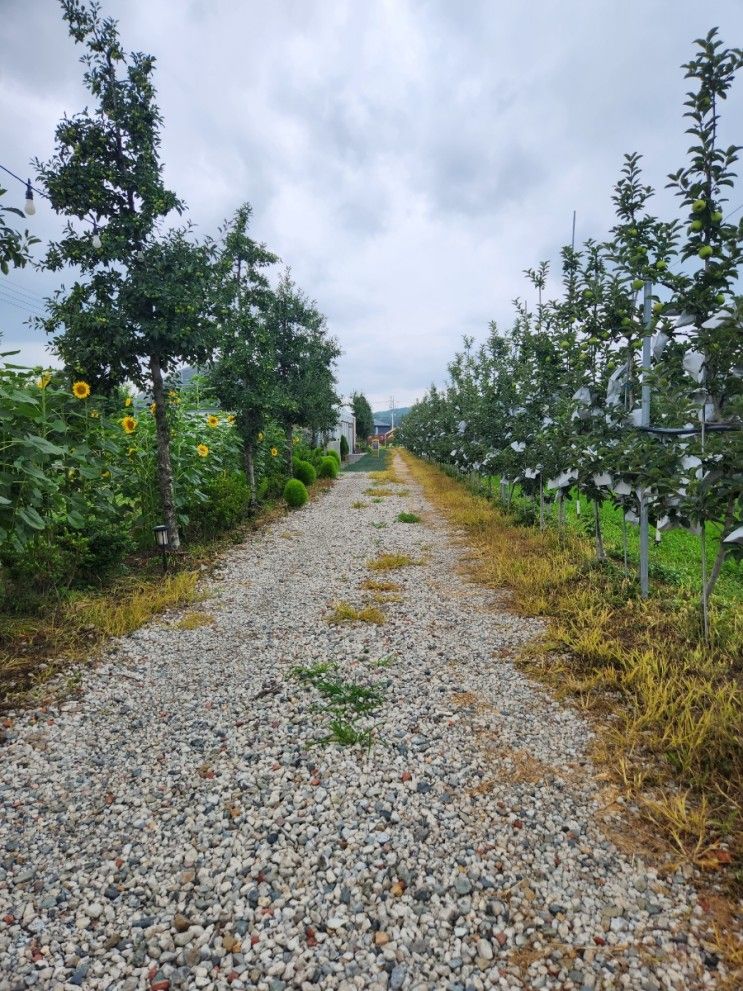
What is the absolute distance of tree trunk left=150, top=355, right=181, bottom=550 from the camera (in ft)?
17.5

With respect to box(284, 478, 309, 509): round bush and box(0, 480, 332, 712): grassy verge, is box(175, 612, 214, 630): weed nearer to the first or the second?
box(0, 480, 332, 712): grassy verge

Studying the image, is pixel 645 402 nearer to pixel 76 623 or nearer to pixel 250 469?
pixel 76 623

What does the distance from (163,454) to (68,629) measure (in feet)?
7.61

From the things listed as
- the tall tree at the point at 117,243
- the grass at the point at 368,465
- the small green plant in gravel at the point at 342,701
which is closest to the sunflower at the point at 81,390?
the tall tree at the point at 117,243

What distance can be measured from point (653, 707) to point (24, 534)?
3.64 meters

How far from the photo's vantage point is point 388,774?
2.26 metres

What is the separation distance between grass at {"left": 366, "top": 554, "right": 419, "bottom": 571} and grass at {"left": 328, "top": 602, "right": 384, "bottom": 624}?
1.41 metres

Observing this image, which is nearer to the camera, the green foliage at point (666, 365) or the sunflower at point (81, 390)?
the green foliage at point (666, 365)

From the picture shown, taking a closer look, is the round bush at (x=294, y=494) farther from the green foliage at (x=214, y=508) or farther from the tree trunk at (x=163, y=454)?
the tree trunk at (x=163, y=454)

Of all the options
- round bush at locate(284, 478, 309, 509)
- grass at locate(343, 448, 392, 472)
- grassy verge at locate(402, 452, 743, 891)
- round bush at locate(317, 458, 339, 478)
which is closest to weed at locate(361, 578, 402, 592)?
grassy verge at locate(402, 452, 743, 891)

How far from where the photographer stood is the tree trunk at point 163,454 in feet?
17.5

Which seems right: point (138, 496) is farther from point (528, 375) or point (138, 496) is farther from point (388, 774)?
point (528, 375)

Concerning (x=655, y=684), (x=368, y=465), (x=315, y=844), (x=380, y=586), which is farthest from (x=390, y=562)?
(x=368, y=465)

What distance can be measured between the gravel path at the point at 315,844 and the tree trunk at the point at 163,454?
236cm
